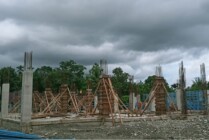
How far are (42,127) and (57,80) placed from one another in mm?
33290

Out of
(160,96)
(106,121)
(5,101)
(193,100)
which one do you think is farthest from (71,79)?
(106,121)

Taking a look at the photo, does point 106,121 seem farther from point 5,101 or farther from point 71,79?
point 71,79

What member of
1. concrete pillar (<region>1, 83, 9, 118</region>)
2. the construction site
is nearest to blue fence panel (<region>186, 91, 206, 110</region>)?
the construction site

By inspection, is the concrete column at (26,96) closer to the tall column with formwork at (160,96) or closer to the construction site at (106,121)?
the construction site at (106,121)

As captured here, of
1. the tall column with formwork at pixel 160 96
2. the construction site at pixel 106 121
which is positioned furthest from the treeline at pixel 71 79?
the tall column with formwork at pixel 160 96

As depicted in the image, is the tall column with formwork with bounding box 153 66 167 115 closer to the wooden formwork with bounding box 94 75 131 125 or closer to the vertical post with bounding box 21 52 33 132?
the wooden formwork with bounding box 94 75 131 125

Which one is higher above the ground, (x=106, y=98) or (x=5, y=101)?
(x=106, y=98)

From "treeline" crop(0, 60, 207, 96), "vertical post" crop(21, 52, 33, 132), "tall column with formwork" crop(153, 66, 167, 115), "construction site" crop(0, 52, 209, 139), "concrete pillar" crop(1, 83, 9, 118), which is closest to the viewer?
"construction site" crop(0, 52, 209, 139)

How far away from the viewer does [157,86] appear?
74.0ft

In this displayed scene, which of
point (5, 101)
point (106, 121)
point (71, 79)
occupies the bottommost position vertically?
point (106, 121)

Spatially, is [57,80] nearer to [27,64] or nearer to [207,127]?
[27,64]

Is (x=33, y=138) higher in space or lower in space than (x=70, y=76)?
lower

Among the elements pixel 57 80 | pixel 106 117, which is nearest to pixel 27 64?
pixel 106 117

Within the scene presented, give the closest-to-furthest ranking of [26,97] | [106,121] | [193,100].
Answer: [26,97], [106,121], [193,100]
